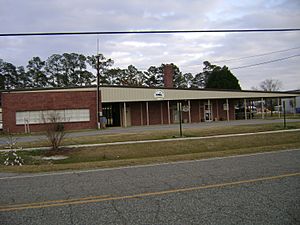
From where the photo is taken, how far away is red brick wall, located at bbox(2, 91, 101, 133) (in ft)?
111

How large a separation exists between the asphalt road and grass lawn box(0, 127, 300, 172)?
8.84 ft

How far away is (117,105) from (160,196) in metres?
36.2

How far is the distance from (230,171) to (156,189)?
2820mm

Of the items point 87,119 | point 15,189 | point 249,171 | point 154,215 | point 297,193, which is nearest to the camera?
point 154,215

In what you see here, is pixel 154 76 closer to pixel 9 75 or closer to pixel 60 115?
pixel 9 75

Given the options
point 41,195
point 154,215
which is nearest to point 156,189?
point 154,215

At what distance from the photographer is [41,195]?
6891 mm

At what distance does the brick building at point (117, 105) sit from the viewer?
33.9 m

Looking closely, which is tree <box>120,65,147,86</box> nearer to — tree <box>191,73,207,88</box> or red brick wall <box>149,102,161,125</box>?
tree <box>191,73,207,88</box>

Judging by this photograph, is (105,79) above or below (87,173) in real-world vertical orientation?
above

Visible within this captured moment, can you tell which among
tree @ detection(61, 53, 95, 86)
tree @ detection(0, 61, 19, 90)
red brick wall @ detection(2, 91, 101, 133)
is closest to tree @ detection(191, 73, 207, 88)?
tree @ detection(61, 53, 95, 86)

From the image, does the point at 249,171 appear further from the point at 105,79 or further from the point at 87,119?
the point at 105,79

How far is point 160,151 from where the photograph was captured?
16344 millimetres

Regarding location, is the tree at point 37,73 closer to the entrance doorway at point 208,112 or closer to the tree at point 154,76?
the tree at point 154,76
